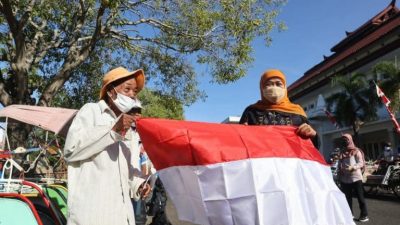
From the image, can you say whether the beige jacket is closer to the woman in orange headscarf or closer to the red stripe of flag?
the red stripe of flag

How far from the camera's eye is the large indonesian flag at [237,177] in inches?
112

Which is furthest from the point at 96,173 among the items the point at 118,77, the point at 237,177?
the point at 237,177

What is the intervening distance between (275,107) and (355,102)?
24.6 metres

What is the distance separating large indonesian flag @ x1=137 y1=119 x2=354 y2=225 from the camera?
9.37 feet

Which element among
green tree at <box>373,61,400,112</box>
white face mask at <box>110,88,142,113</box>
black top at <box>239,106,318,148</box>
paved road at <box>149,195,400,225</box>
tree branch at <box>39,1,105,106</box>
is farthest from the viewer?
green tree at <box>373,61,400,112</box>

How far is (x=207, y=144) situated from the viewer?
3.01 meters

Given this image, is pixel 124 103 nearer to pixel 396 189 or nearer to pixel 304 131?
pixel 304 131

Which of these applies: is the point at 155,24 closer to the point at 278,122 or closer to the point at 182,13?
the point at 182,13

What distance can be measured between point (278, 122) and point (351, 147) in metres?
6.94

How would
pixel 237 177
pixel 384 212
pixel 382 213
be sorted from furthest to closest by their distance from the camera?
pixel 384 212 < pixel 382 213 < pixel 237 177

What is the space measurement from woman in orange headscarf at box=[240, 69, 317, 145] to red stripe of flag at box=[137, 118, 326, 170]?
15.8 inches

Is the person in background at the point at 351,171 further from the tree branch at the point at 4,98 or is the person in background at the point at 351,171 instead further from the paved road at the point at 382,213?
the tree branch at the point at 4,98

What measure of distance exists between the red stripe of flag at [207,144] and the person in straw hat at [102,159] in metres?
0.24

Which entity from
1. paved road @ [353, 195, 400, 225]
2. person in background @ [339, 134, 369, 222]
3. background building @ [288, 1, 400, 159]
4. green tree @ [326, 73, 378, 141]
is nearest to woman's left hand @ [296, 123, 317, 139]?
paved road @ [353, 195, 400, 225]
